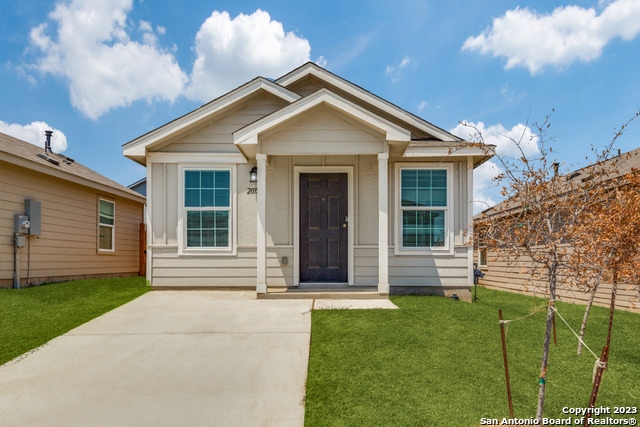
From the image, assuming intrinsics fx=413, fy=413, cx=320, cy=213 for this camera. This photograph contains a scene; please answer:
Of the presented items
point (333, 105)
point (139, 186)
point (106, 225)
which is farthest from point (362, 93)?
point (139, 186)

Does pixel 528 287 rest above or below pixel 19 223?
below

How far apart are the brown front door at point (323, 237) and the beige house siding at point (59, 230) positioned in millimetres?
6152

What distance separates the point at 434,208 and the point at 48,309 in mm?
6515

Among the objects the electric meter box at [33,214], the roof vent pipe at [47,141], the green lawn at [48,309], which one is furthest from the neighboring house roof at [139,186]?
the green lawn at [48,309]

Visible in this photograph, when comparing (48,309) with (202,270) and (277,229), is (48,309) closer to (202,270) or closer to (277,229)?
(202,270)

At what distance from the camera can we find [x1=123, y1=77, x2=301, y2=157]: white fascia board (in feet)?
24.5

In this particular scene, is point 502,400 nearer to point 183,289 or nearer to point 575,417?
point 575,417

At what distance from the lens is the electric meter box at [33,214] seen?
29.2ft

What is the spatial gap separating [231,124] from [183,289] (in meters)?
3.23

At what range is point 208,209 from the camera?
25.3 feet

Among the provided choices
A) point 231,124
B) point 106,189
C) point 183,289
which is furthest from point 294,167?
point 106,189

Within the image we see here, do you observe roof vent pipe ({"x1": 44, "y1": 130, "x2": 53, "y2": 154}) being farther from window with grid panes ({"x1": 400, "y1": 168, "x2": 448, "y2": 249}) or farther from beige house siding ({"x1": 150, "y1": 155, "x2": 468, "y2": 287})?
window with grid panes ({"x1": 400, "y1": 168, "x2": 448, "y2": 249})

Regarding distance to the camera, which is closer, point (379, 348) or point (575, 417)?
point (575, 417)

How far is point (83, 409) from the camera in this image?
3152mm
